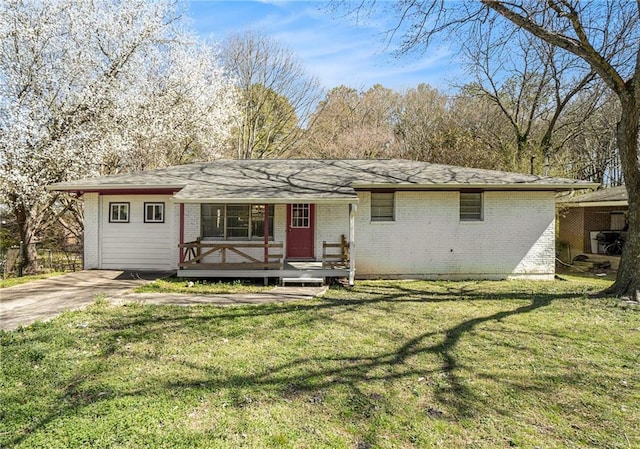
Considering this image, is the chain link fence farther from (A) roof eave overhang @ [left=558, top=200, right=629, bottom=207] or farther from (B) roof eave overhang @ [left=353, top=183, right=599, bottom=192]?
(A) roof eave overhang @ [left=558, top=200, right=629, bottom=207]

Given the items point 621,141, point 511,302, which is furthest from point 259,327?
point 621,141

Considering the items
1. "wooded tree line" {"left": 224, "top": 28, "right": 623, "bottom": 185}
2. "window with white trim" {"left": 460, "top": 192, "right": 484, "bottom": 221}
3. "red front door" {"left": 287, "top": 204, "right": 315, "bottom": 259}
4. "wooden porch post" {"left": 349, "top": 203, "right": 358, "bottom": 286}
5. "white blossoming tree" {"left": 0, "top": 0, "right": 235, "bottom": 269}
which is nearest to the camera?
"wooden porch post" {"left": 349, "top": 203, "right": 358, "bottom": 286}

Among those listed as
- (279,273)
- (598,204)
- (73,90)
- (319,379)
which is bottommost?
(319,379)

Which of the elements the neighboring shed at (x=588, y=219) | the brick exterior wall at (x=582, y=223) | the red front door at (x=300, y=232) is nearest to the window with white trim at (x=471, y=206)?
the red front door at (x=300, y=232)

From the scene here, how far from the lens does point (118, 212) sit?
1202 cm

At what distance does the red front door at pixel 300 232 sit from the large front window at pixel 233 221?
2.16ft

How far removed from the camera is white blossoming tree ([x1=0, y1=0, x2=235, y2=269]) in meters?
12.7

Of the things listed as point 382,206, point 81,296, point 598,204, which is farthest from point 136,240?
point 598,204

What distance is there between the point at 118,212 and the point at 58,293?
4102 millimetres

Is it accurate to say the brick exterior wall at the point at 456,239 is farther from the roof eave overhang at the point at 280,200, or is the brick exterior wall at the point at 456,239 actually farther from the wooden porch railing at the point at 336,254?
the roof eave overhang at the point at 280,200

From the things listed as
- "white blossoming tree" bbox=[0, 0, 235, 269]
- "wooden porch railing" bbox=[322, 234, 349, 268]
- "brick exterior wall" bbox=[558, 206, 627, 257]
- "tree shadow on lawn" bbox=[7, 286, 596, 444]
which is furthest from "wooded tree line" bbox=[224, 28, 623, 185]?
"tree shadow on lawn" bbox=[7, 286, 596, 444]

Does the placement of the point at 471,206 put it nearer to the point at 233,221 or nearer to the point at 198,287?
the point at 233,221

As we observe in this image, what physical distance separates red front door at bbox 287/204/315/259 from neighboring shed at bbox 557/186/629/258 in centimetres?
1302

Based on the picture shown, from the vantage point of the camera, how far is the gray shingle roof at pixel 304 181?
10.4m
